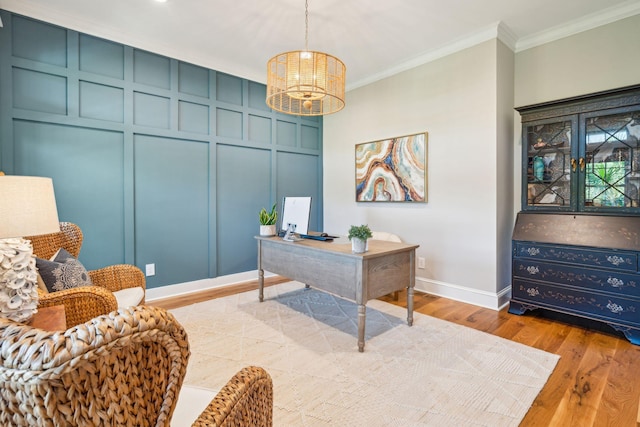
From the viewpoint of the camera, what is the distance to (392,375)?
194 centimetres

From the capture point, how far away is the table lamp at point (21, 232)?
1073mm

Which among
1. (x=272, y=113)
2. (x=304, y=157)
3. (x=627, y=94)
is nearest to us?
(x=627, y=94)

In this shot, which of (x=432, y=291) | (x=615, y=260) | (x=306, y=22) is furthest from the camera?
(x=432, y=291)

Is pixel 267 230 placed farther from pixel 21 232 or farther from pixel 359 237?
pixel 21 232

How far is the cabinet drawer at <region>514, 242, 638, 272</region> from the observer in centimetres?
235

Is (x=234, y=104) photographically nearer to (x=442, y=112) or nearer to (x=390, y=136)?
(x=390, y=136)

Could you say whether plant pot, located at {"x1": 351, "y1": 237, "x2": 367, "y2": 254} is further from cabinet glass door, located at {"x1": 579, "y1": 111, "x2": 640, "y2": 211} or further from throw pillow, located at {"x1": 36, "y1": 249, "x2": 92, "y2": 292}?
cabinet glass door, located at {"x1": 579, "y1": 111, "x2": 640, "y2": 211}

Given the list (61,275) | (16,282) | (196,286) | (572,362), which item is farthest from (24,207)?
(572,362)

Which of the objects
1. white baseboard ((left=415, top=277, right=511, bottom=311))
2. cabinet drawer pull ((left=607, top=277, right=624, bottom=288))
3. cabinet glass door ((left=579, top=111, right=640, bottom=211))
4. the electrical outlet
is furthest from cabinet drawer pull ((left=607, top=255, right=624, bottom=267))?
the electrical outlet

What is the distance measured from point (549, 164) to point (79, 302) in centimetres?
376

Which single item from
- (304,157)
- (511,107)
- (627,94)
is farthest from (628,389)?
(304,157)

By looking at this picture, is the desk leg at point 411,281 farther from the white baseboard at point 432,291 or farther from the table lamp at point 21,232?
the table lamp at point 21,232

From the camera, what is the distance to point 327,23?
114 inches

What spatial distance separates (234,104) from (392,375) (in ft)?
11.4
